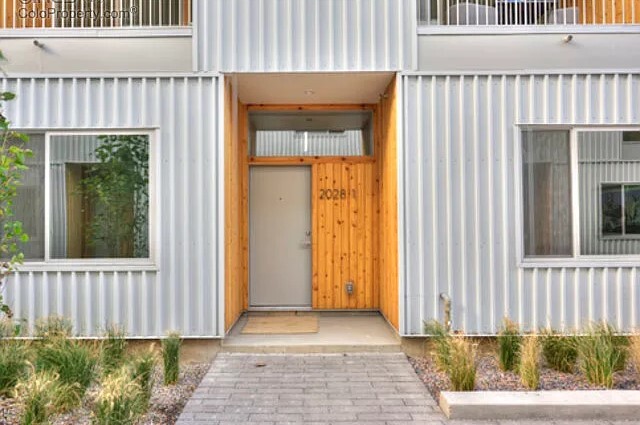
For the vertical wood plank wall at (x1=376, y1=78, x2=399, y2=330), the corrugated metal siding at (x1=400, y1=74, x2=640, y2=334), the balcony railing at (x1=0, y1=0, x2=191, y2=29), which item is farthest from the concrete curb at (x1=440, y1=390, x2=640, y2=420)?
the balcony railing at (x1=0, y1=0, x2=191, y2=29)

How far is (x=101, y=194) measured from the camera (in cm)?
558

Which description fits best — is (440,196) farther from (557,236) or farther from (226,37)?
(226,37)

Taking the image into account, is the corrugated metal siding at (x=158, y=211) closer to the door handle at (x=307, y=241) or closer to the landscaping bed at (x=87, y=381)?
the landscaping bed at (x=87, y=381)

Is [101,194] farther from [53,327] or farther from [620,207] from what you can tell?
[620,207]

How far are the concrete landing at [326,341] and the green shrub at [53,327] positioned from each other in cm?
163

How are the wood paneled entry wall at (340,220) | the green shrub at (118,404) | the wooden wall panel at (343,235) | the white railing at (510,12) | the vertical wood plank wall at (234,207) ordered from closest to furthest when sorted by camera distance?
the green shrub at (118,404) < the vertical wood plank wall at (234,207) < the white railing at (510,12) < the wood paneled entry wall at (340,220) < the wooden wall panel at (343,235)

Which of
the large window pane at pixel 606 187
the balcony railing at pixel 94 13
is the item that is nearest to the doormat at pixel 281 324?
the large window pane at pixel 606 187

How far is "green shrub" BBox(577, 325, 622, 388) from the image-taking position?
4.35 meters

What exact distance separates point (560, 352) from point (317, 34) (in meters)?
4.16

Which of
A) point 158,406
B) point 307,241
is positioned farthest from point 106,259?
point 307,241

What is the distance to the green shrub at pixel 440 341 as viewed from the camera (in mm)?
4654

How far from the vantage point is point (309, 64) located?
5625mm

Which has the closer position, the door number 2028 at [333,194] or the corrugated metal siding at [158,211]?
the corrugated metal siding at [158,211]

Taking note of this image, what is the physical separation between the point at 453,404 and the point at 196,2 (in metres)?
Result: 4.85
